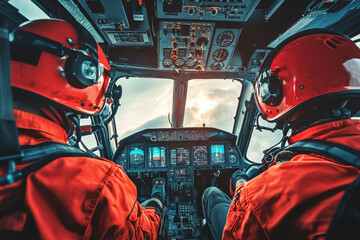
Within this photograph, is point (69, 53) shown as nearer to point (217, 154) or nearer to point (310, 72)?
point (310, 72)

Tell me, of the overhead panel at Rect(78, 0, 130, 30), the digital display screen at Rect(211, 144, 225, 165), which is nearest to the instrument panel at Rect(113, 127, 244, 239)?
the digital display screen at Rect(211, 144, 225, 165)

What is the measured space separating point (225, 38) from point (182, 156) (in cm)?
230

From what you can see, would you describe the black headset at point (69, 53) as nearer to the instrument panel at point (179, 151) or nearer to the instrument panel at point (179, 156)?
the instrument panel at point (179, 151)

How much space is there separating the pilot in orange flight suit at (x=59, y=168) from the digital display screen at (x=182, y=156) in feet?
6.71

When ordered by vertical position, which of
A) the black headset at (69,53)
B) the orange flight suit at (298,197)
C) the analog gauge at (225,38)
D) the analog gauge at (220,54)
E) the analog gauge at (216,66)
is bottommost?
the orange flight suit at (298,197)

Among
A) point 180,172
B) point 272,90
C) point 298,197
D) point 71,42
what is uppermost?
point 71,42

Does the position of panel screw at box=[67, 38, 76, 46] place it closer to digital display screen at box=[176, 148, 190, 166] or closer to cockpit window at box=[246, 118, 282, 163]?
digital display screen at box=[176, 148, 190, 166]

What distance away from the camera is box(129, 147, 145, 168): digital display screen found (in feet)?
9.43

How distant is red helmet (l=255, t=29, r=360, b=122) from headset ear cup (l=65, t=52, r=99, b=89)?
119 cm

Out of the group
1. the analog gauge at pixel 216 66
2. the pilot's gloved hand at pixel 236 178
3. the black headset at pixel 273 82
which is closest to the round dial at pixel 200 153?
the pilot's gloved hand at pixel 236 178

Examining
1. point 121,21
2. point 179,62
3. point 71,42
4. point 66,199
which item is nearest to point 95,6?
point 121,21

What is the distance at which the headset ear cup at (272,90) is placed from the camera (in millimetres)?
954

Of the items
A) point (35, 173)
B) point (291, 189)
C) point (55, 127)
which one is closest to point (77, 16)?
point (55, 127)

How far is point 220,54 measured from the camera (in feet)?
7.58
